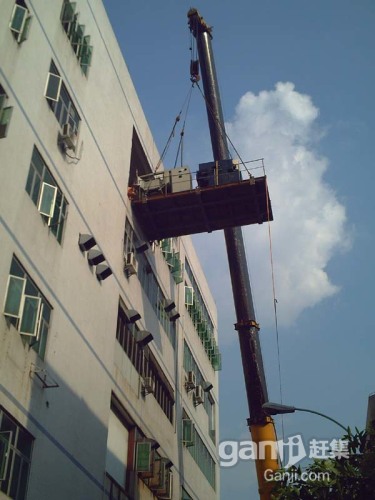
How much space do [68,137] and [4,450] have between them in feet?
34.2

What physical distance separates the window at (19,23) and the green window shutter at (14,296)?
7.55 meters

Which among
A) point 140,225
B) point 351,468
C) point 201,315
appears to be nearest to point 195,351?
point 201,315

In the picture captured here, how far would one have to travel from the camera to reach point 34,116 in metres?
19.0

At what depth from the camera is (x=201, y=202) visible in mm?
26891

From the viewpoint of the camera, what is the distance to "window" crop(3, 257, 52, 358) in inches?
637

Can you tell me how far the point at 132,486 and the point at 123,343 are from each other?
562 centimetres

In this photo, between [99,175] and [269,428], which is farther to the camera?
[269,428]

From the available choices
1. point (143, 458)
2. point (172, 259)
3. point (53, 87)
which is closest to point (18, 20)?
point (53, 87)

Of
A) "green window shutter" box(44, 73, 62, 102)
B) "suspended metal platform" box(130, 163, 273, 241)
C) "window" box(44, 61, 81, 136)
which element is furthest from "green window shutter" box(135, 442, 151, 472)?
"green window shutter" box(44, 73, 62, 102)

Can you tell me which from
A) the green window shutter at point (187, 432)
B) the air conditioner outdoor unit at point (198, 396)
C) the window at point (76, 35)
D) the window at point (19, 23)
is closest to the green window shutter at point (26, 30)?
the window at point (19, 23)

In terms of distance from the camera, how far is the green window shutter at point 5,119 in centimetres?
1656

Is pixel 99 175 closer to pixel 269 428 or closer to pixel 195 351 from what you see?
pixel 269 428

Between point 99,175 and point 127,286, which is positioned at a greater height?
point 99,175

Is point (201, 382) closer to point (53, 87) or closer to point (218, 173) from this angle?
point (218, 173)
